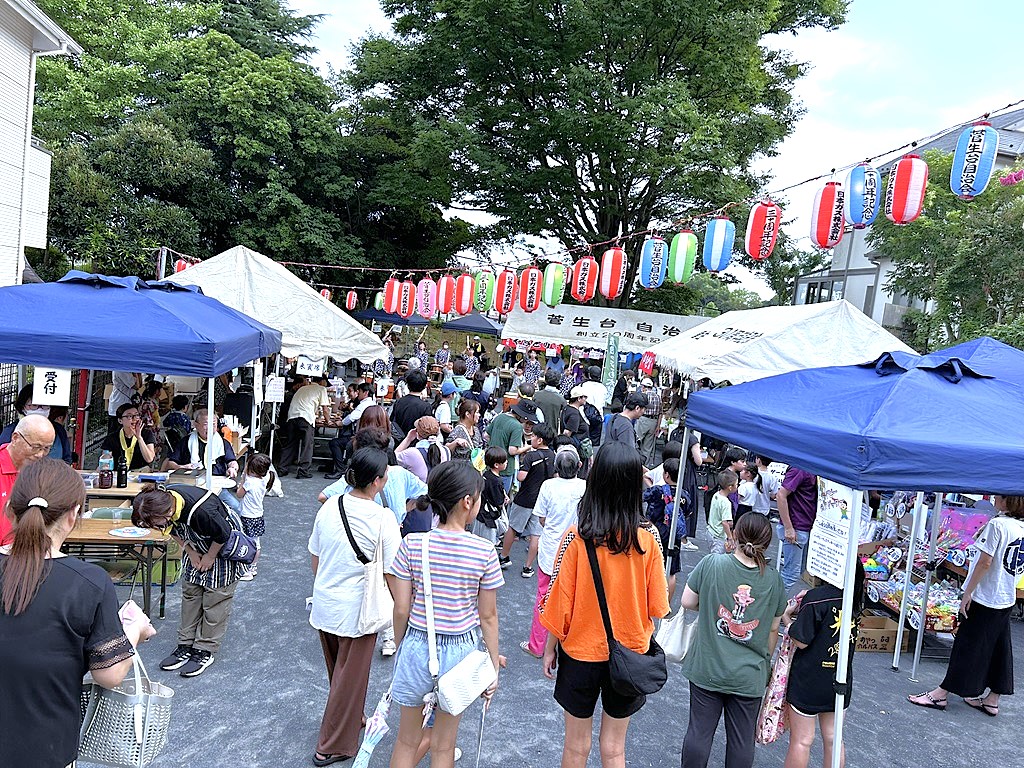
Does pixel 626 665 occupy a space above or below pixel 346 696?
above

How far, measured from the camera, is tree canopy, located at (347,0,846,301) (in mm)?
16531

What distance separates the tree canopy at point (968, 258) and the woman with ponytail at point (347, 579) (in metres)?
12.2

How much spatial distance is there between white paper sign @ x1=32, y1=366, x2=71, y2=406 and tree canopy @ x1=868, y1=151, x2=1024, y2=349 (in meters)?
13.5

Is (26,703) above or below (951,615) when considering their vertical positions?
above

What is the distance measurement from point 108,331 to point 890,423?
16.5 ft

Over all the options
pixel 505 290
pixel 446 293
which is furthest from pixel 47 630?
pixel 446 293

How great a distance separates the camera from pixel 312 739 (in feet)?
11.8

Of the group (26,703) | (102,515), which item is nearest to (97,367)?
(102,515)

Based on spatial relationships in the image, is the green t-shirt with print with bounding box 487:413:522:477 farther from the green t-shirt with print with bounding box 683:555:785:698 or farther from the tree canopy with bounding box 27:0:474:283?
the tree canopy with bounding box 27:0:474:283

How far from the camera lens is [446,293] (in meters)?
14.0

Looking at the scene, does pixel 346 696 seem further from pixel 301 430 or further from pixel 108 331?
pixel 301 430

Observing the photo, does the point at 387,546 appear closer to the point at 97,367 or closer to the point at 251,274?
Result: the point at 97,367

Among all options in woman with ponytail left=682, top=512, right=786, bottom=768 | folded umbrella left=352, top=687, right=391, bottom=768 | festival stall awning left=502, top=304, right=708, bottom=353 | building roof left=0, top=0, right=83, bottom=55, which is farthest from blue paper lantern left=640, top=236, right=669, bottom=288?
building roof left=0, top=0, right=83, bottom=55

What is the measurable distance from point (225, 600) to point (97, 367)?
1899 mm
